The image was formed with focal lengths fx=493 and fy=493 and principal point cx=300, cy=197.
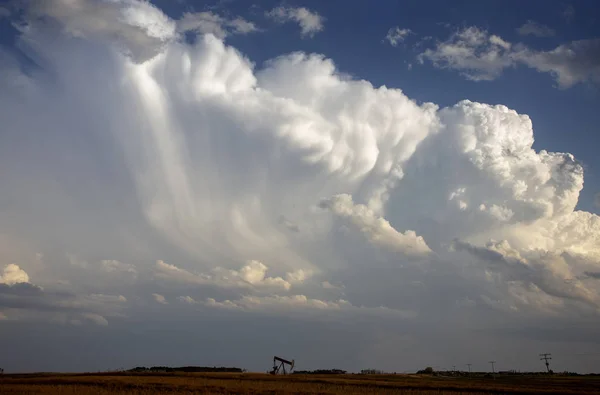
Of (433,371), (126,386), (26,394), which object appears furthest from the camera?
(433,371)

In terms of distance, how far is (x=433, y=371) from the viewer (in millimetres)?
197250

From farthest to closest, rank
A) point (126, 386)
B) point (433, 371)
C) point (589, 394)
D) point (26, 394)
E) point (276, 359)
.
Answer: point (433, 371)
point (276, 359)
point (589, 394)
point (126, 386)
point (26, 394)

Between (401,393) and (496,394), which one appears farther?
(496,394)

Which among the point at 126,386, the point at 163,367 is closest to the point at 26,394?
the point at 126,386

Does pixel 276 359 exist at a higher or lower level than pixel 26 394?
higher

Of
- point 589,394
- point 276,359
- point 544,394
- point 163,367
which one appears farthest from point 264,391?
point 163,367

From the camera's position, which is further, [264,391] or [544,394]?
[544,394]

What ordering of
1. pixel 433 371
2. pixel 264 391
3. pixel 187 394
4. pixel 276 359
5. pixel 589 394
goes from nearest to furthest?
pixel 187 394 → pixel 264 391 → pixel 589 394 → pixel 276 359 → pixel 433 371

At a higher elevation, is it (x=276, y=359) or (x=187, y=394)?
(x=276, y=359)

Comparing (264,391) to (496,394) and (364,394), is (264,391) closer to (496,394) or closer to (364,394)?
(364,394)

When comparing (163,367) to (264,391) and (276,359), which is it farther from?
(264,391)

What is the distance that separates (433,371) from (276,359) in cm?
10122

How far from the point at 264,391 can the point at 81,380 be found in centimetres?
2915

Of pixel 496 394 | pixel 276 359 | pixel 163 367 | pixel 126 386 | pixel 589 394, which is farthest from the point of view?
pixel 163 367
